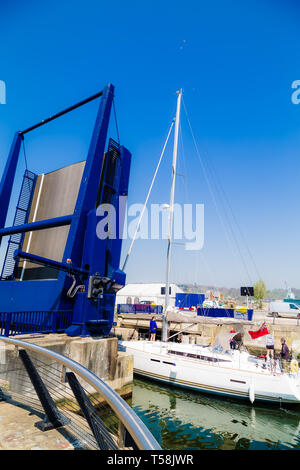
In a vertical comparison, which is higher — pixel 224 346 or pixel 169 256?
pixel 169 256

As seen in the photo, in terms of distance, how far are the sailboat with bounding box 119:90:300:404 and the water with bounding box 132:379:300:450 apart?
45 centimetres

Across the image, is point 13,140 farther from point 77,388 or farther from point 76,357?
point 77,388

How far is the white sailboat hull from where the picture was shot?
411 inches

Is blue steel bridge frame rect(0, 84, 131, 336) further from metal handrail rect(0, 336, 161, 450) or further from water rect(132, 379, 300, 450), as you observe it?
metal handrail rect(0, 336, 161, 450)

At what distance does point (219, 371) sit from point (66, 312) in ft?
22.7

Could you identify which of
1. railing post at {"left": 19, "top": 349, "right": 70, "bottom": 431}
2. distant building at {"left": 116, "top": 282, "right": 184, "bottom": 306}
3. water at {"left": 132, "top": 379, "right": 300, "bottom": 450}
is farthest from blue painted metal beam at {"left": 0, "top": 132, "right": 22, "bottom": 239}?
distant building at {"left": 116, "top": 282, "right": 184, "bottom": 306}

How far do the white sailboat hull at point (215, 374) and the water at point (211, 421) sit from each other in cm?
43

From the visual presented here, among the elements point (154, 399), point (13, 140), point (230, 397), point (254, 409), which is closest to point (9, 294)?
point (154, 399)

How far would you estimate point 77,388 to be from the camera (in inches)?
128

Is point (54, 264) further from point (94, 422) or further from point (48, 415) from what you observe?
point (94, 422)

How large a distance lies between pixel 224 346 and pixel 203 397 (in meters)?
2.53

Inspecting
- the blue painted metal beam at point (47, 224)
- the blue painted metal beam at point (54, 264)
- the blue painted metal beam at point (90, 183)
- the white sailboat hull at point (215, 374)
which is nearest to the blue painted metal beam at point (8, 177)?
the blue painted metal beam at point (47, 224)

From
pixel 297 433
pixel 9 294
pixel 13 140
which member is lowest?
pixel 297 433
